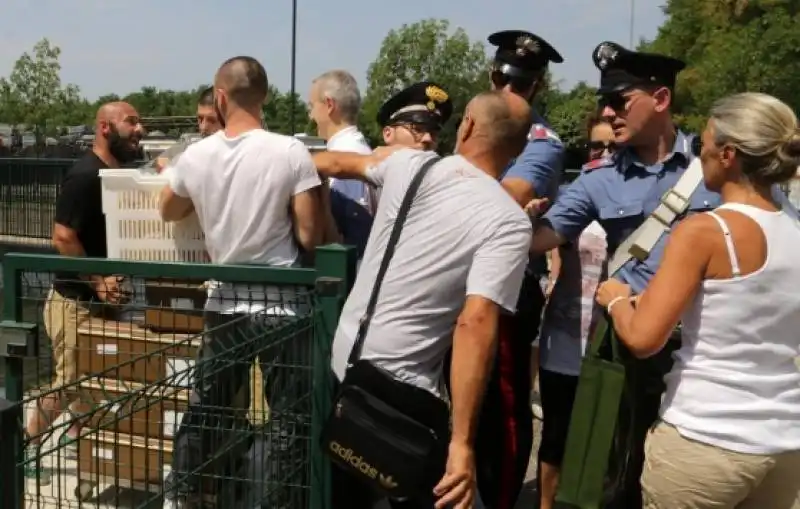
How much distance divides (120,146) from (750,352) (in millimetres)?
3586

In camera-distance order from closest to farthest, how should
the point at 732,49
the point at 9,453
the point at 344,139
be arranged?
the point at 9,453 < the point at 344,139 < the point at 732,49

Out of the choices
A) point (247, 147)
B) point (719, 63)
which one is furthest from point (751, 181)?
point (719, 63)

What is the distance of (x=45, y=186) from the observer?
36.2ft

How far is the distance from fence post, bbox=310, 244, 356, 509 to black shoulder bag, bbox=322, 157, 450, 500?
249mm

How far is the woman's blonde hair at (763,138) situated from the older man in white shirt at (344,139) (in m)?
1.75

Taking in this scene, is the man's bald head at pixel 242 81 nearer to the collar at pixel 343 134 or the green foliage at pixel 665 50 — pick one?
the collar at pixel 343 134

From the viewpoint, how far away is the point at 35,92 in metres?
31.8

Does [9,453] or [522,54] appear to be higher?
[522,54]

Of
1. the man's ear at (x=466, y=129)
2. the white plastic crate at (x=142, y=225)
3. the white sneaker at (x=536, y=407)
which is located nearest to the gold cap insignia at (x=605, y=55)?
the man's ear at (x=466, y=129)

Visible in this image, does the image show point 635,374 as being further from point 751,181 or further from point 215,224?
point 215,224

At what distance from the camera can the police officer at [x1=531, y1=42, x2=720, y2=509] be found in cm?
308

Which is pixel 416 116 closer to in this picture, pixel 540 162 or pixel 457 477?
pixel 540 162

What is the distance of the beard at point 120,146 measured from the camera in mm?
4832

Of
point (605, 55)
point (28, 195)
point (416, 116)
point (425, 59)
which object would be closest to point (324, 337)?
point (416, 116)
